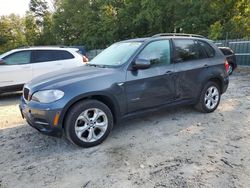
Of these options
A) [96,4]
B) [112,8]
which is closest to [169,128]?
[112,8]

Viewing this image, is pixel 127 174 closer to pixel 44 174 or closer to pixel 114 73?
pixel 44 174

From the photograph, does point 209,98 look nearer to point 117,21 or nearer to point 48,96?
point 48,96

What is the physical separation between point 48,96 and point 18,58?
5.18m

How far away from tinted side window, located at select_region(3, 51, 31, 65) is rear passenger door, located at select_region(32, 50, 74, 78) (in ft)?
0.70

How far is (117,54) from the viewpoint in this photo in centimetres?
516

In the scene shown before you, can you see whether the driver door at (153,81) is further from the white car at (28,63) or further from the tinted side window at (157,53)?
the white car at (28,63)

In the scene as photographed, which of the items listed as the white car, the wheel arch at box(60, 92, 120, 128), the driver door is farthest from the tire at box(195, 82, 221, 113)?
the white car

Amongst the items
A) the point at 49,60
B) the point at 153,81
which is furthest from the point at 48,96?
the point at 49,60

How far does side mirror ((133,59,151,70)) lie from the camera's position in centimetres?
459

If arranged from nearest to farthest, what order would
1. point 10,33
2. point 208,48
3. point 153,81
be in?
1. point 153,81
2. point 208,48
3. point 10,33

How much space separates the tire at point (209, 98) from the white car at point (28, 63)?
4.91m

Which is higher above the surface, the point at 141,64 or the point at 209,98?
the point at 141,64

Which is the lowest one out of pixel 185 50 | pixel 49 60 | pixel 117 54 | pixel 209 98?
pixel 209 98

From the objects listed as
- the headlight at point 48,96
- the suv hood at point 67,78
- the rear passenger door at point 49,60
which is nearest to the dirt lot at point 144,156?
the headlight at point 48,96
